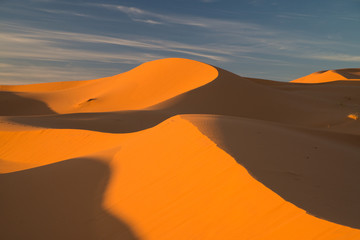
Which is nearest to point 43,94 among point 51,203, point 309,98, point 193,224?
point 309,98

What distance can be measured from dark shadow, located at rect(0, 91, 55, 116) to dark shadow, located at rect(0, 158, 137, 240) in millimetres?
20281

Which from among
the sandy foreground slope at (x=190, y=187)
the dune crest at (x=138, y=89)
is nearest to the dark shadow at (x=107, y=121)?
the sandy foreground slope at (x=190, y=187)

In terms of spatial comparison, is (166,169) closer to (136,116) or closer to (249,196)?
(249,196)

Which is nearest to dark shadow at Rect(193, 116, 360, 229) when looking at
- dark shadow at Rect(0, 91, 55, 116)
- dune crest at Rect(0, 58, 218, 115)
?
dune crest at Rect(0, 58, 218, 115)

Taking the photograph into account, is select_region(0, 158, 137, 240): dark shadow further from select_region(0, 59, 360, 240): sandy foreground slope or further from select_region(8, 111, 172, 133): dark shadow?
select_region(8, 111, 172, 133): dark shadow

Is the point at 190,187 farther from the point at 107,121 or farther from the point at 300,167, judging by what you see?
the point at 107,121

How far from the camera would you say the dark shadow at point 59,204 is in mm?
4791

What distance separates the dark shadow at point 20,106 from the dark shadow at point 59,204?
2028 cm

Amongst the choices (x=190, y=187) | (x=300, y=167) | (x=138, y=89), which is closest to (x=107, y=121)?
(x=190, y=187)

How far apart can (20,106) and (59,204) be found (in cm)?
2501

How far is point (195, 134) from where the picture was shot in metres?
6.36

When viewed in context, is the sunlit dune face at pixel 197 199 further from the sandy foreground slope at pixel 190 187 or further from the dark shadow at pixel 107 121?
the dark shadow at pixel 107 121

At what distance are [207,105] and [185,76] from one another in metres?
6.08

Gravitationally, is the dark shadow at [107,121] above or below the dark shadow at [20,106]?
above
